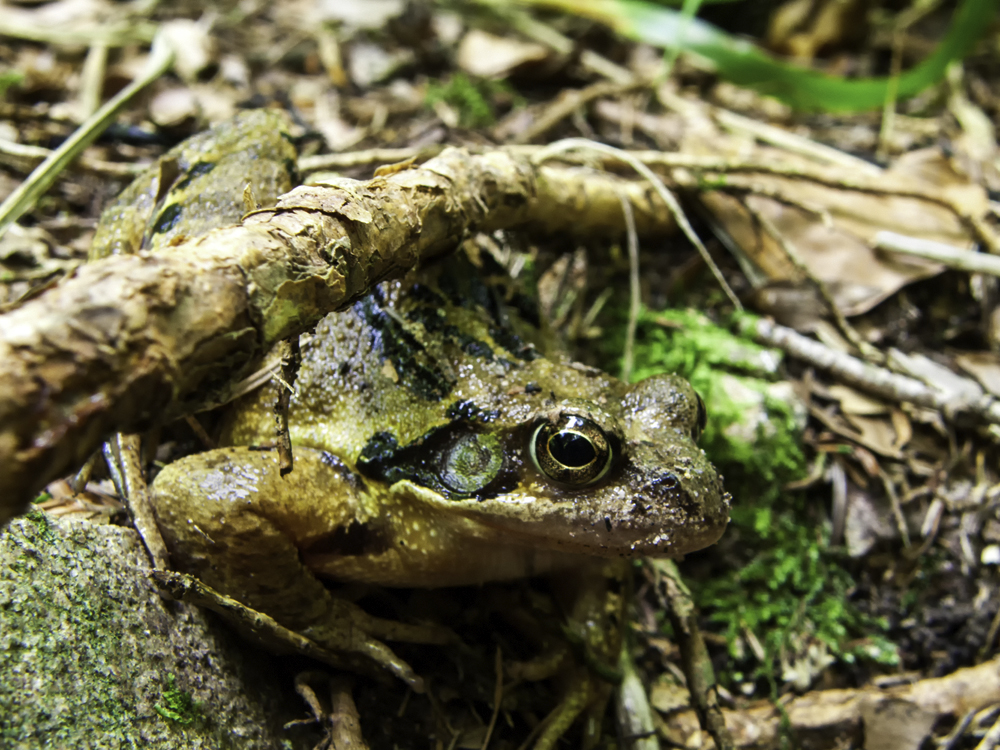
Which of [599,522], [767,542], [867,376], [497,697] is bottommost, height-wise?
[767,542]

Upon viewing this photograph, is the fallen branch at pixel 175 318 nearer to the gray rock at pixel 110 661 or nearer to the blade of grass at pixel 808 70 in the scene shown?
the gray rock at pixel 110 661

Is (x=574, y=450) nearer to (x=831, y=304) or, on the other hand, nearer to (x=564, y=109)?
(x=831, y=304)

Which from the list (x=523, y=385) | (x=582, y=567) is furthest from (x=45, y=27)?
(x=582, y=567)

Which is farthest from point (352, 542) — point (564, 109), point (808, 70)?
point (808, 70)

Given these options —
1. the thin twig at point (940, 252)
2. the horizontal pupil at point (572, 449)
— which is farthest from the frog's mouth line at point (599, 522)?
the thin twig at point (940, 252)

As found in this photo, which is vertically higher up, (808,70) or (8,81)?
(808,70)

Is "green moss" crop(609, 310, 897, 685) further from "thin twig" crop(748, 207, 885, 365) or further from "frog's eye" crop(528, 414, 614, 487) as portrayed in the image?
"frog's eye" crop(528, 414, 614, 487)

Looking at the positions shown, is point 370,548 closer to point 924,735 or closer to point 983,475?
point 924,735
